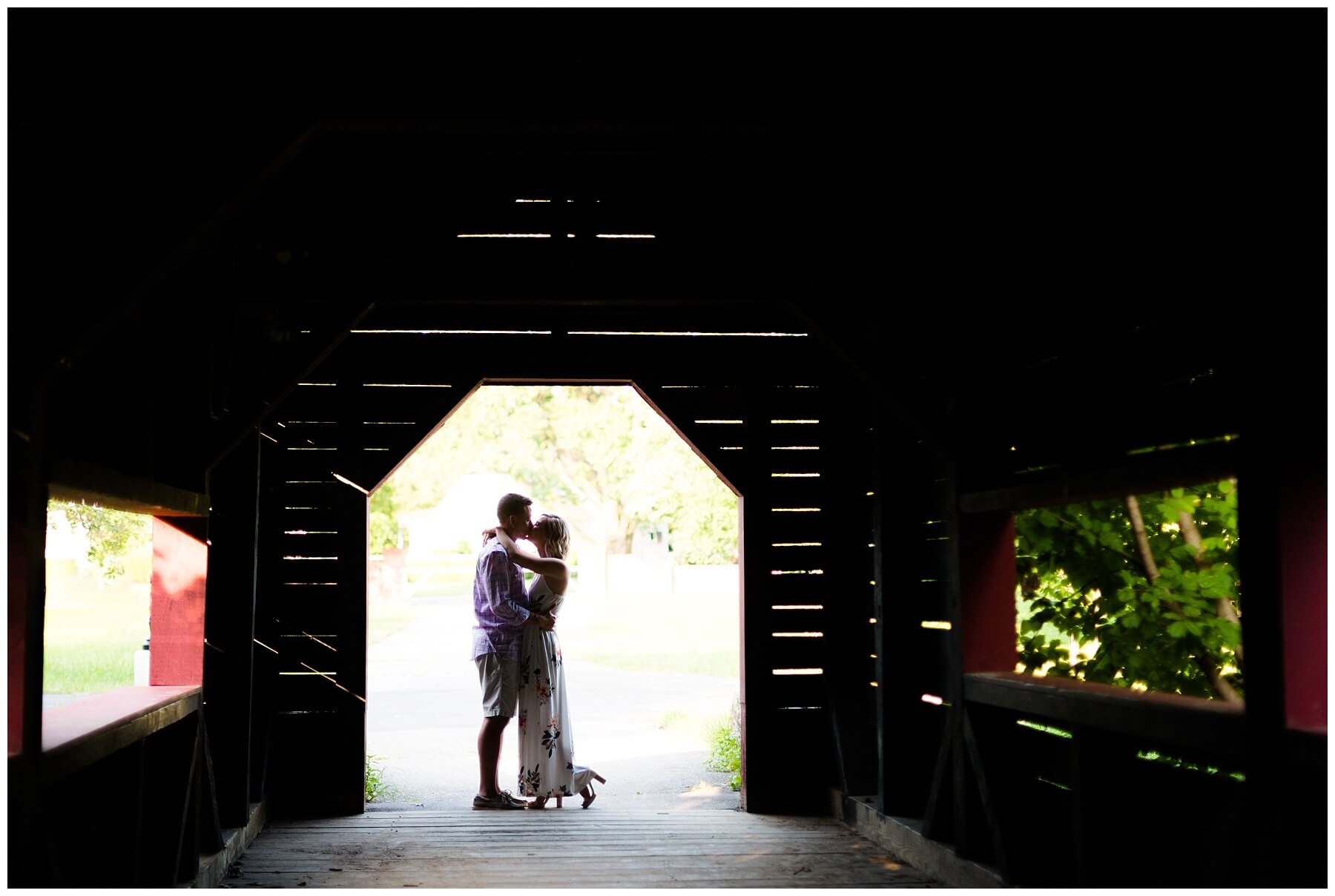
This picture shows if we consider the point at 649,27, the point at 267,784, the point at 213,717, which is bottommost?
the point at 267,784

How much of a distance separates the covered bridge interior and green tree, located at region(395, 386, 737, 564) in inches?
559

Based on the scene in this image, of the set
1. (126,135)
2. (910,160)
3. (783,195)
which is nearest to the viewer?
(126,135)

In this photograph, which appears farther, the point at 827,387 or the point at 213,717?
the point at 827,387

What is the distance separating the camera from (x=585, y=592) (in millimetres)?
34094

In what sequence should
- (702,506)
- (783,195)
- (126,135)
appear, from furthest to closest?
(702,506), (783,195), (126,135)

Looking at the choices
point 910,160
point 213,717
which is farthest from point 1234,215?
point 213,717

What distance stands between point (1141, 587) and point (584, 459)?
81.5 ft

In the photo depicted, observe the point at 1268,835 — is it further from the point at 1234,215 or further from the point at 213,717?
the point at 213,717

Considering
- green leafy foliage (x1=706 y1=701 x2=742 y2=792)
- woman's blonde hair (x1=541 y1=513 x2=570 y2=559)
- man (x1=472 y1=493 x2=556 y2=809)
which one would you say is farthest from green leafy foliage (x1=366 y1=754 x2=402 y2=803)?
green leafy foliage (x1=706 y1=701 x2=742 y2=792)

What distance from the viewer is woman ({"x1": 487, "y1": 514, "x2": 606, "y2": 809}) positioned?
23.3 feet

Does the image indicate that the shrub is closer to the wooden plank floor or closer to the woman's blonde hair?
the wooden plank floor

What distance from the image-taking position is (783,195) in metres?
5.62

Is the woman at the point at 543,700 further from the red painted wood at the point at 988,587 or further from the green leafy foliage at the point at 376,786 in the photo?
the red painted wood at the point at 988,587

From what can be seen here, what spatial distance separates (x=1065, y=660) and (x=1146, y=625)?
605 mm
